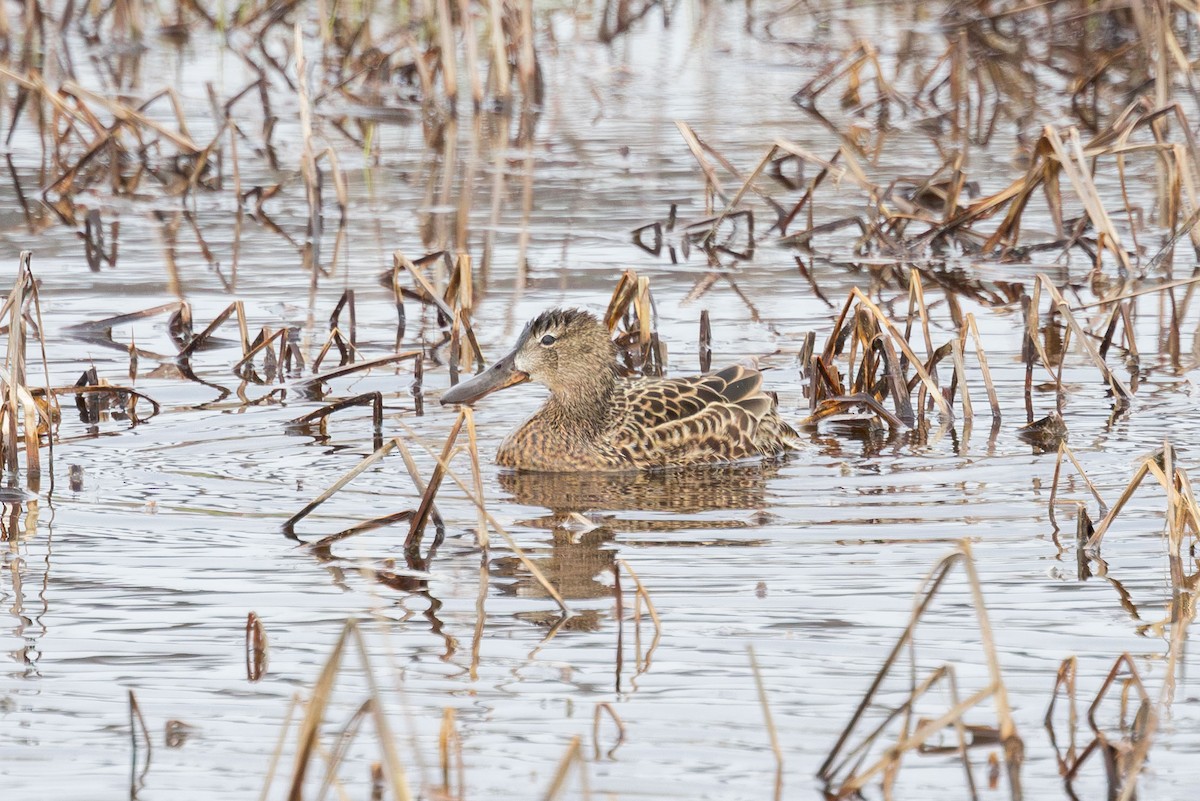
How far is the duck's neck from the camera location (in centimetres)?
738

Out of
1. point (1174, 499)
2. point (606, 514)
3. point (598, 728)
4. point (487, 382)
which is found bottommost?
point (606, 514)

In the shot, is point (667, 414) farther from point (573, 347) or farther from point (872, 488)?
point (872, 488)

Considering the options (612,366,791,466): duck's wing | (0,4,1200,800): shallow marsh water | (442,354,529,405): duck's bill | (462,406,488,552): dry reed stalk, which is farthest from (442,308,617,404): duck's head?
(462,406,488,552): dry reed stalk

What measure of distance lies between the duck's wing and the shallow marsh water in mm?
128

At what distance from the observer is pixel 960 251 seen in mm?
10531

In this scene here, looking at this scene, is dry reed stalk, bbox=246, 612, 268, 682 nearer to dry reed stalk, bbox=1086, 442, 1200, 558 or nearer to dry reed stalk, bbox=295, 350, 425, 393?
dry reed stalk, bbox=1086, 442, 1200, 558

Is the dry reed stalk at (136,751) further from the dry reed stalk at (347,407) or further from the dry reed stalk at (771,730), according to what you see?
the dry reed stalk at (347,407)

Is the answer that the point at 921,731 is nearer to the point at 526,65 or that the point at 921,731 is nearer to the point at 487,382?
the point at 487,382

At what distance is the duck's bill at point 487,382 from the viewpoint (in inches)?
287

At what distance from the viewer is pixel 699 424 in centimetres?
727

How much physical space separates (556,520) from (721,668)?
1851mm

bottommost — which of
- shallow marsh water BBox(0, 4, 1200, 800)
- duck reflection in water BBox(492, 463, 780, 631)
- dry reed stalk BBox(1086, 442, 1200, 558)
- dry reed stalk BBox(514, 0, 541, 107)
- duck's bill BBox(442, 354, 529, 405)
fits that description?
duck reflection in water BBox(492, 463, 780, 631)

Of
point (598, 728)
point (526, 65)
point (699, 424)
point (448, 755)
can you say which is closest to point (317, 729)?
point (448, 755)

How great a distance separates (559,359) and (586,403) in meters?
0.20
